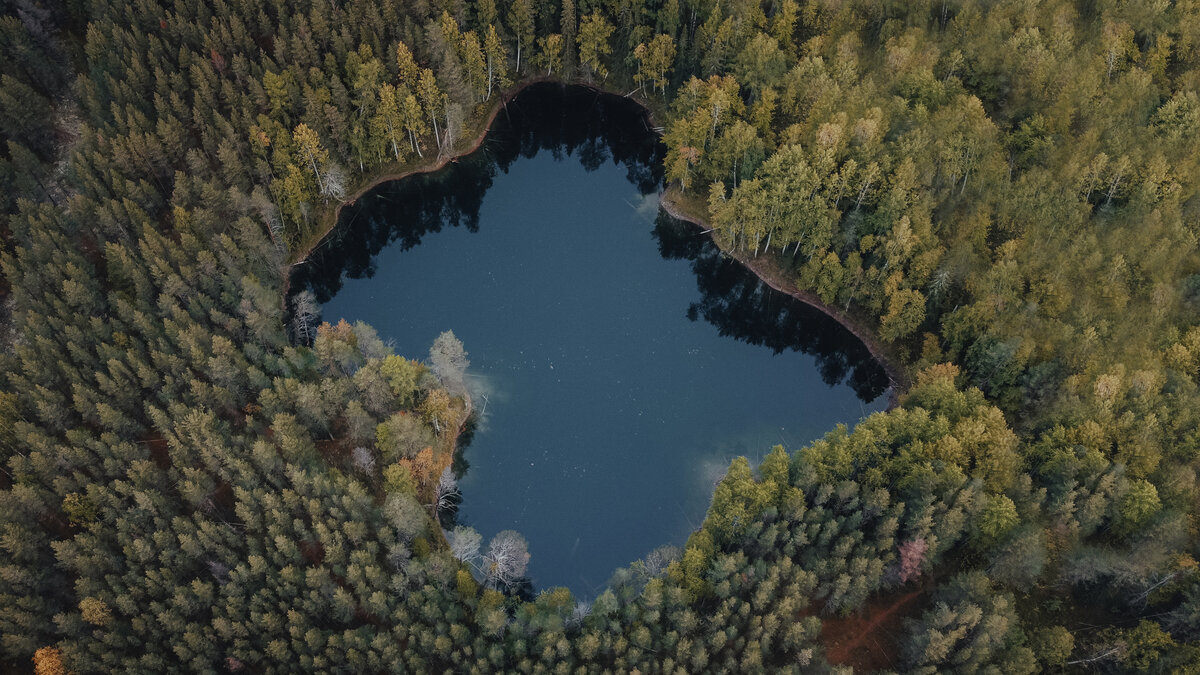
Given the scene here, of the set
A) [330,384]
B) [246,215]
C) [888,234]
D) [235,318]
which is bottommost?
[330,384]

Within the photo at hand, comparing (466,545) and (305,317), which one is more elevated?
(305,317)

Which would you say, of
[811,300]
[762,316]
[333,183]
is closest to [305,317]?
[333,183]

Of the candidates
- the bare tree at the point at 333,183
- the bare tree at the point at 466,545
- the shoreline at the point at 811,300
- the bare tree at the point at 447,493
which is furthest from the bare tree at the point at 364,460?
the shoreline at the point at 811,300

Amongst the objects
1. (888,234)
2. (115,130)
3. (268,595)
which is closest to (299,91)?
(115,130)

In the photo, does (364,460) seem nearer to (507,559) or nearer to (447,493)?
(447,493)

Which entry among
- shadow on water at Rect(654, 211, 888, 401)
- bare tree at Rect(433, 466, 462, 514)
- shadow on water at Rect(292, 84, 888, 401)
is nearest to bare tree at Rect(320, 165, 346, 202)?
shadow on water at Rect(292, 84, 888, 401)

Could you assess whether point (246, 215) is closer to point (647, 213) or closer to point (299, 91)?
point (299, 91)

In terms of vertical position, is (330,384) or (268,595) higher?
(330,384)
